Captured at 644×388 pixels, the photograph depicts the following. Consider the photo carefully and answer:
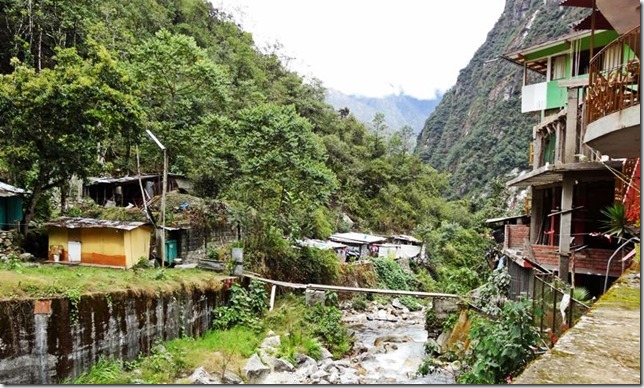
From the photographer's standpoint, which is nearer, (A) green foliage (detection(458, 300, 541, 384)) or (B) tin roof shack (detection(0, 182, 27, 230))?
(A) green foliage (detection(458, 300, 541, 384))

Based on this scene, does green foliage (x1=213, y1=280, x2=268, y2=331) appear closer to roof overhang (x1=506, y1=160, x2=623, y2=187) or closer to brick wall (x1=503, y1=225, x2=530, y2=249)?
brick wall (x1=503, y1=225, x2=530, y2=249)

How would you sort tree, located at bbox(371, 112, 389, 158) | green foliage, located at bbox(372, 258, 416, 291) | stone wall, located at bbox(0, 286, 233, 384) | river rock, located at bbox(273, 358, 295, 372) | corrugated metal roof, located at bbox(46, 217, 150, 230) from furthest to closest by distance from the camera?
tree, located at bbox(371, 112, 389, 158) < green foliage, located at bbox(372, 258, 416, 291) < corrugated metal roof, located at bbox(46, 217, 150, 230) < river rock, located at bbox(273, 358, 295, 372) < stone wall, located at bbox(0, 286, 233, 384)

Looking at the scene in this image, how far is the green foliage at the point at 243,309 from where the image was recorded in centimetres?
1386

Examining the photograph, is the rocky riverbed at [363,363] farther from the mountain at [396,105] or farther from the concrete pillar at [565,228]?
the mountain at [396,105]

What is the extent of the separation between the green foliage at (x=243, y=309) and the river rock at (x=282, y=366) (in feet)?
8.03

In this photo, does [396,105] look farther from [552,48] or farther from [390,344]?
[390,344]

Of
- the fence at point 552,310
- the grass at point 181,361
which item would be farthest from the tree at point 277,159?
the fence at point 552,310

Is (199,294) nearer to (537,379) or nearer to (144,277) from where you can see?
(144,277)

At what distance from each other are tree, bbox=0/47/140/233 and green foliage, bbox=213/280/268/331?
224 inches

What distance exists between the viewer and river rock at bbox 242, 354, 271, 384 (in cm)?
1062

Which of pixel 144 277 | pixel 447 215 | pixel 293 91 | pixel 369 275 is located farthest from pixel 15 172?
pixel 447 215

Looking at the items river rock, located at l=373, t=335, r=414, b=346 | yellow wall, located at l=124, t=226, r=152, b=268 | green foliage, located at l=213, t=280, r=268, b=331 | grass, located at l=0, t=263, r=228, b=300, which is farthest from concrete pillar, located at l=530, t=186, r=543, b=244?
yellow wall, located at l=124, t=226, r=152, b=268

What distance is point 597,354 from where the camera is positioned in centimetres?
218

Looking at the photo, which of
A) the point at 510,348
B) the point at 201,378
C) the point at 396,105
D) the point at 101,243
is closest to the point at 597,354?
the point at 510,348
